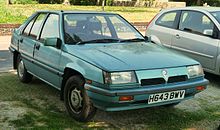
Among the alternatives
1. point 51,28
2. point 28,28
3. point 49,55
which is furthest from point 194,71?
point 28,28

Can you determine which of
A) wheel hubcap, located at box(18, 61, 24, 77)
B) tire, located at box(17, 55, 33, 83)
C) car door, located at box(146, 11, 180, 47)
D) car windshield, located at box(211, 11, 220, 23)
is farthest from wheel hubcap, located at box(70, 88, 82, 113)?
car windshield, located at box(211, 11, 220, 23)

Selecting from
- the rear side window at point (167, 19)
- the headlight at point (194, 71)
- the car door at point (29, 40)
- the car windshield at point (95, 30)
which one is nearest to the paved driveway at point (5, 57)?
the car door at point (29, 40)

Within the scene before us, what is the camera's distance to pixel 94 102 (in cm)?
448

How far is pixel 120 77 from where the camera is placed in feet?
14.3

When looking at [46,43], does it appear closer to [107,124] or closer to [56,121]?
[56,121]

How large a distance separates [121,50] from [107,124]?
1.04m

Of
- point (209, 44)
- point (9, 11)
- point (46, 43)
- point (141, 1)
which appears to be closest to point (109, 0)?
point (141, 1)

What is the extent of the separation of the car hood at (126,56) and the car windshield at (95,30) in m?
0.22

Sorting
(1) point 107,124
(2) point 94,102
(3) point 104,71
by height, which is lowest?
(1) point 107,124

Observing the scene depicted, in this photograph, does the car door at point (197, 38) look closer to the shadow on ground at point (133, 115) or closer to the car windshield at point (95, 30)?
the shadow on ground at point (133, 115)

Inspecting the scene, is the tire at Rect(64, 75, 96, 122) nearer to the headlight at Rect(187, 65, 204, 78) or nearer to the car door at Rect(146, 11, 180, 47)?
the headlight at Rect(187, 65, 204, 78)

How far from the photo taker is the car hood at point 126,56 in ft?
14.8

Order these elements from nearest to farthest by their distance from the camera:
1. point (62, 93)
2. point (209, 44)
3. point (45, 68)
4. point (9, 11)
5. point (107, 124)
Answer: point (107, 124), point (62, 93), point (45, 68), point (209, 44), point (9, 11)

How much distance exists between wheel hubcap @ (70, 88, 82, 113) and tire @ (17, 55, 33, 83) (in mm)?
2003
